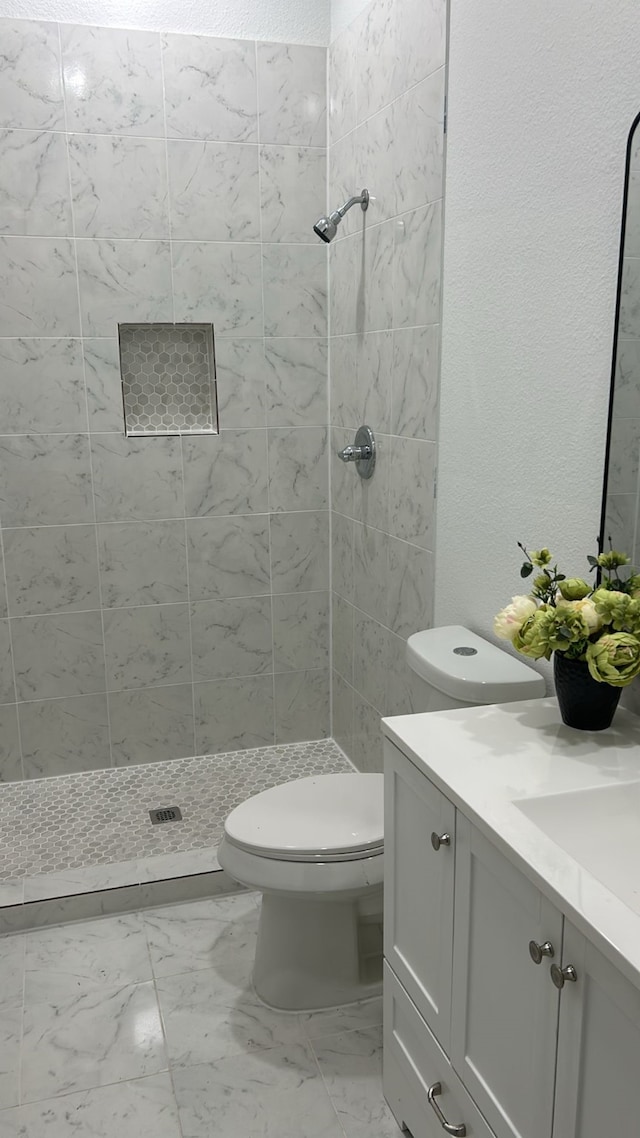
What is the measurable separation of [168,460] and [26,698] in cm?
91

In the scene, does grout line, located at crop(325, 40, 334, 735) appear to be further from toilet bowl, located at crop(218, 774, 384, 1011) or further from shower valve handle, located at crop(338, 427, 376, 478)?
toilet bowl, located at crop(218, 774, 384, 1011)

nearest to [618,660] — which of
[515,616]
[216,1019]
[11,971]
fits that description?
[515,616]

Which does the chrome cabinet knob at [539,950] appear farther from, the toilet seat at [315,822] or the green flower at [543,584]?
the toilet seat at [315,822]

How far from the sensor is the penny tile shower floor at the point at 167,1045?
5.57ft

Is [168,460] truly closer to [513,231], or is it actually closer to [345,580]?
[345,580]

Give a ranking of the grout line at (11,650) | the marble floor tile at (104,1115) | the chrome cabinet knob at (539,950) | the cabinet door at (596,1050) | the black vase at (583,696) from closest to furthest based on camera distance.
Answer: the cabinet door at (596,1050) < the chrome cabinet knob at (539,950) < the black vase at (583,696) < the marble floor tile at (104,1115) < the grout line at (11,650)

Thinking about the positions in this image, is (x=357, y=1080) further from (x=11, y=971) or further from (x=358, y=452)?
(x=358, y=452)

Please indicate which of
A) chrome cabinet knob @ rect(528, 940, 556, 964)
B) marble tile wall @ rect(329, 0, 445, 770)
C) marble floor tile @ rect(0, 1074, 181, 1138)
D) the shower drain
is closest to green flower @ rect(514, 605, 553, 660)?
chrome cabinet knob @ rect(528, 940, 556, 964)

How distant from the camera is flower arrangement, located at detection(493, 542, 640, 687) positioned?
1351 millimetres

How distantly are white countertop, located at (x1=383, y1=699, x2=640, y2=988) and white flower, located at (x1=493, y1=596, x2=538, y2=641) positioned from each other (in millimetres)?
155

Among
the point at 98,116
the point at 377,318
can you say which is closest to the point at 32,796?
the point at 377,318

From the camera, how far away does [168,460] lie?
2871mm

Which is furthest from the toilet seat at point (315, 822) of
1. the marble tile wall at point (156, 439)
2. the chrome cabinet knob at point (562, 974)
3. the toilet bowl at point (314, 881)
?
the marble tile wall at point (156, 439)

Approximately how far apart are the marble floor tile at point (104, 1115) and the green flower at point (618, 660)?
46.5 inches
